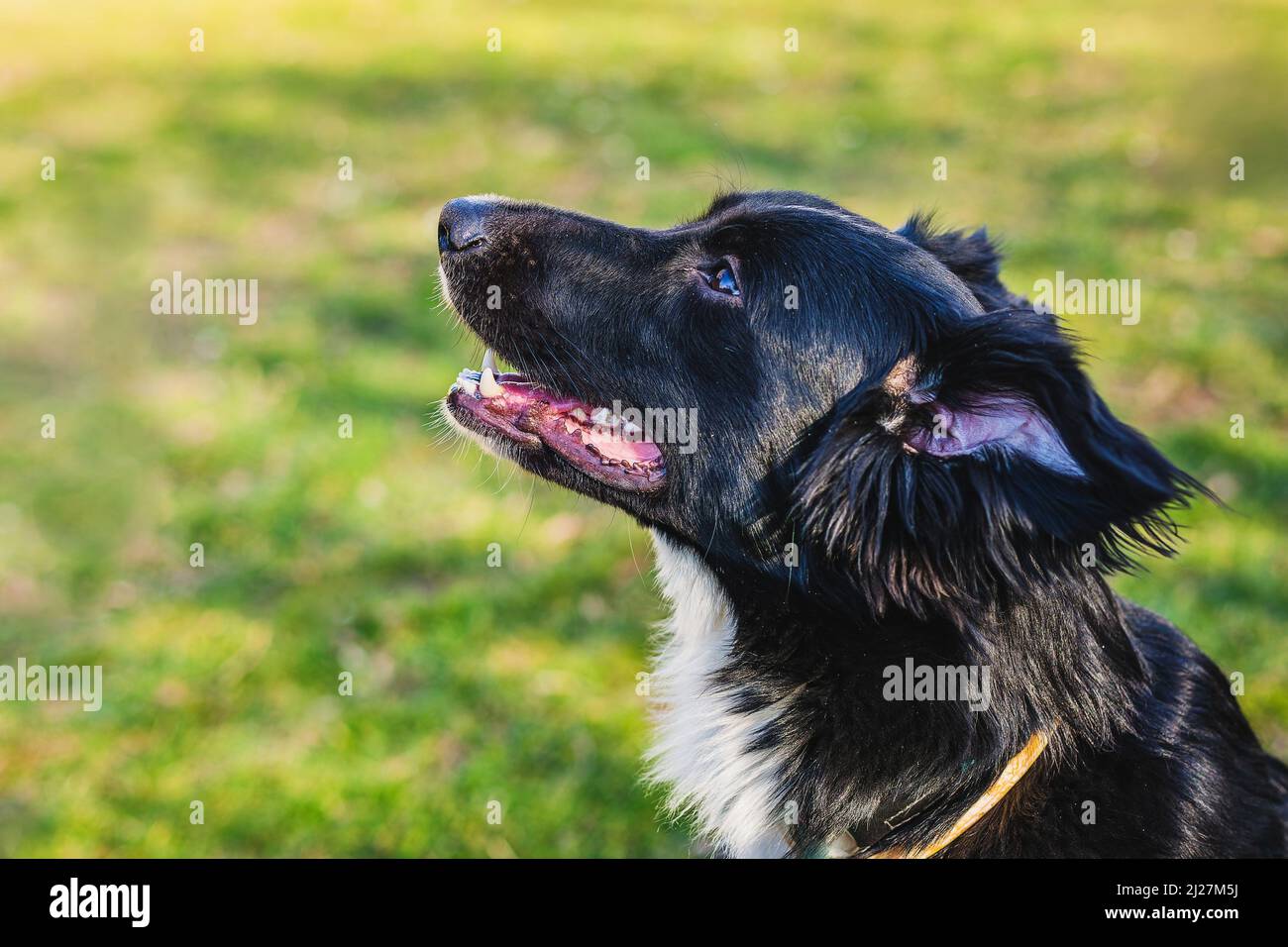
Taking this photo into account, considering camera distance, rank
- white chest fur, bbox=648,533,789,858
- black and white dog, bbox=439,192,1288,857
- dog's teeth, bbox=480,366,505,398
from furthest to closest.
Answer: dog's teeth, bbox=480,366,505,398, white chest fur, bbox=648,533,789,858, black and white dog, bbox=439,192,1288,857

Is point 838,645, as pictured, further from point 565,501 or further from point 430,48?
point 430,48

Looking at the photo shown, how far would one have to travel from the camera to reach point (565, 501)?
5512 millimetres

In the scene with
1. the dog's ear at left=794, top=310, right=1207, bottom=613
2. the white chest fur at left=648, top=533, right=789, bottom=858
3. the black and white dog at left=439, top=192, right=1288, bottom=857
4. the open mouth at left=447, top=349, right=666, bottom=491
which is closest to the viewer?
the dog's ear at left=794, top=310, right=1207, bottom=613

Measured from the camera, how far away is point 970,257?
10.4 feet

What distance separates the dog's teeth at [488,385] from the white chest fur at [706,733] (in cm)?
54

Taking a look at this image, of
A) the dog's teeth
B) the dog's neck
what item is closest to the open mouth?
the dog's teeth

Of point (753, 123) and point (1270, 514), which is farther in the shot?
point (753, 123)

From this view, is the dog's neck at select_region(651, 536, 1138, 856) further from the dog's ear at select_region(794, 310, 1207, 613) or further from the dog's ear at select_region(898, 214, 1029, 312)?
the dog's ear at select_region(898, 214, 1029, 312)

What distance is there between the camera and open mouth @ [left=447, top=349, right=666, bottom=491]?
2.89 meters

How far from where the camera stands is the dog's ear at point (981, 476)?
2254mm

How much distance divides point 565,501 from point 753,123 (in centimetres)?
516

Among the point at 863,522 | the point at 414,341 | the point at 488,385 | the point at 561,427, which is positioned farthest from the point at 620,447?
the point at 414,341

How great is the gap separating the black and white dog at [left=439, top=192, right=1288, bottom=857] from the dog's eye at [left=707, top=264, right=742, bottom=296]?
0.02 metres

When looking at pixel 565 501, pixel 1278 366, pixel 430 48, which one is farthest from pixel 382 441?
pixel 430 48
